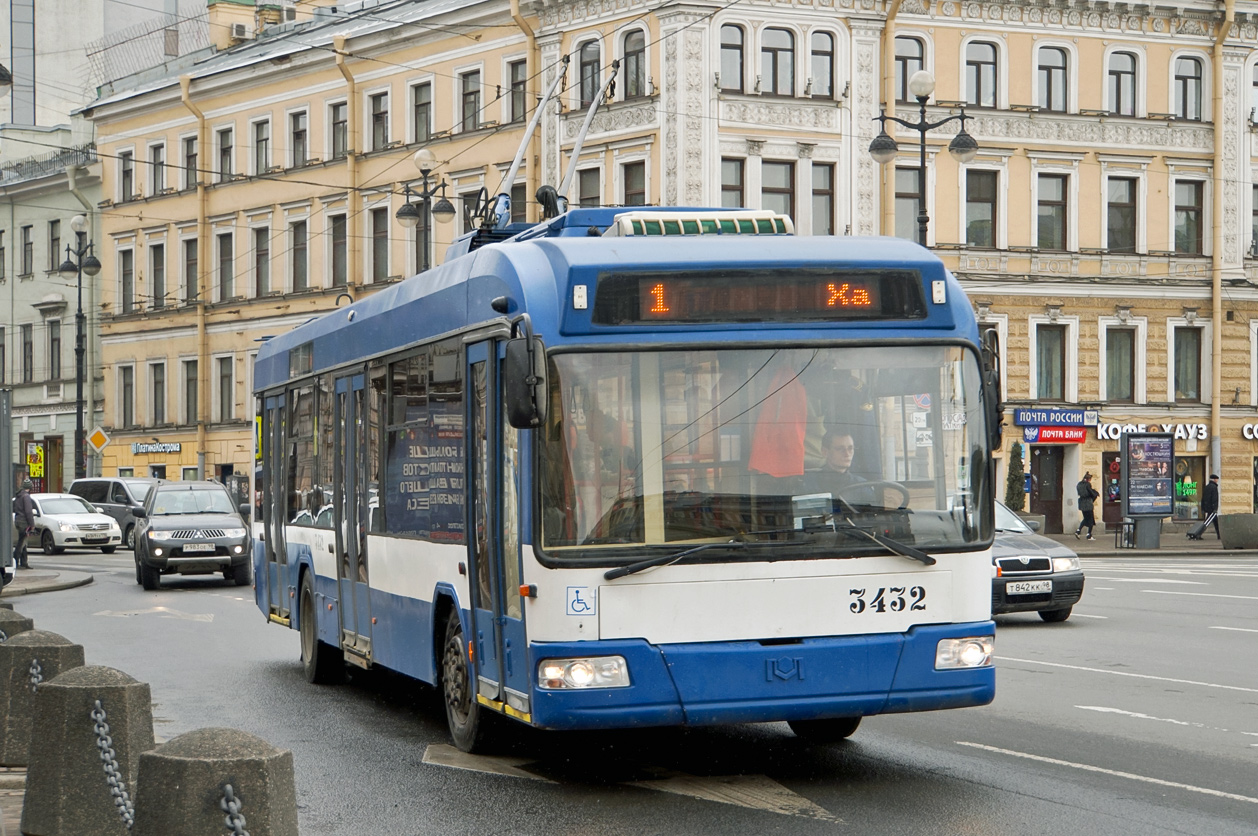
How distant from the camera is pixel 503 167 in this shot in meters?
45.2

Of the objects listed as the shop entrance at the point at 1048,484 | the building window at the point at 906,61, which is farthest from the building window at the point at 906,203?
the shop entrance at the point at 1048,484

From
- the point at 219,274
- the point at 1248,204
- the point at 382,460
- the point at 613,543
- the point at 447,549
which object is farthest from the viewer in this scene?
the point at 219,274

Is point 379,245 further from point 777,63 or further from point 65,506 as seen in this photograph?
point 777,63

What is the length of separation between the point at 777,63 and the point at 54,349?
3163 centimetres

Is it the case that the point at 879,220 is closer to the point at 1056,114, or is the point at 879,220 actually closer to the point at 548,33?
the point at 1056,114

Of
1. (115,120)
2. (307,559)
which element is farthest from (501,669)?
(115,120)

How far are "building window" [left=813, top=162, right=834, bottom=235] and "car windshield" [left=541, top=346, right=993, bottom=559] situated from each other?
33092mm

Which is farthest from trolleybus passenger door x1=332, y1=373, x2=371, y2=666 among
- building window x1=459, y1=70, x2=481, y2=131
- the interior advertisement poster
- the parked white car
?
building window x1=459, y1=70, x2=481, y2=131

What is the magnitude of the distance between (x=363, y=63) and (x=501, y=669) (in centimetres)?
4184

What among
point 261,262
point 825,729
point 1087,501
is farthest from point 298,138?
point 825,729

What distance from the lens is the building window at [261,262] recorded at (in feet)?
174

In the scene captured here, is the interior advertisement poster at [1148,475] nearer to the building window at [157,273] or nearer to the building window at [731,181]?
the building window at [731,181]

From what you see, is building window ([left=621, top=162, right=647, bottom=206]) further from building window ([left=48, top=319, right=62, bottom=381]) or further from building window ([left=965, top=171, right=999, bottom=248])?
building window ([left=48, top=319, right=62, bottom=381])

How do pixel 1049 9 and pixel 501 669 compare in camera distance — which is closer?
pixel 501 669
